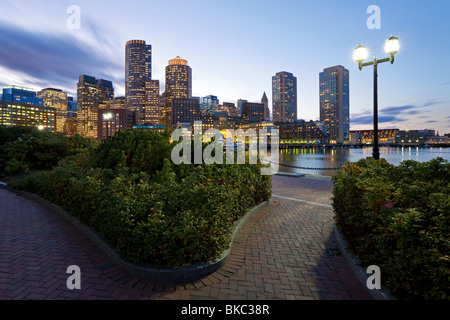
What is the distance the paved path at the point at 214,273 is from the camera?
138 inches

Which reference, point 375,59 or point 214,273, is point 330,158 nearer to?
point 375,59

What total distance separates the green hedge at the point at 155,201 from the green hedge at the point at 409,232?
2501 mm

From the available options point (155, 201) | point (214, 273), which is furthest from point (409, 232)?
point (155, 201)

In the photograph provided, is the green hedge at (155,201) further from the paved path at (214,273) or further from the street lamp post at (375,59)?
the street lamp post at (375,59)

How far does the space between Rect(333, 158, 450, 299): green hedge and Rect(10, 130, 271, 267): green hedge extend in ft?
8.21

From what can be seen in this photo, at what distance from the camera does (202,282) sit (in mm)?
3756

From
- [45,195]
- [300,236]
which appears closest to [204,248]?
[300,236]

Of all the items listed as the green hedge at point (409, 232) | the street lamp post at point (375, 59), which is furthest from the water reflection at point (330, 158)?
the green hedge at point (409, 232)

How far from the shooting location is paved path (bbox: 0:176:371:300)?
3506 mm

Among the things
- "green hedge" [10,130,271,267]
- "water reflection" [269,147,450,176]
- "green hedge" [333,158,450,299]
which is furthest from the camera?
"water reflection" [269,147,450,176]

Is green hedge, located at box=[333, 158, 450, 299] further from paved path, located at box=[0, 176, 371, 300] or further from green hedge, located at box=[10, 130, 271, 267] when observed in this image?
green hedge, located at box=[10, 130, 271, 267]

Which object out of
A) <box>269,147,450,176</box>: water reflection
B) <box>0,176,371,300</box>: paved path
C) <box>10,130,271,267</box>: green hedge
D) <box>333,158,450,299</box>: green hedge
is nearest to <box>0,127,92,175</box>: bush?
<box>10,130,271,267</box>: green hedge
